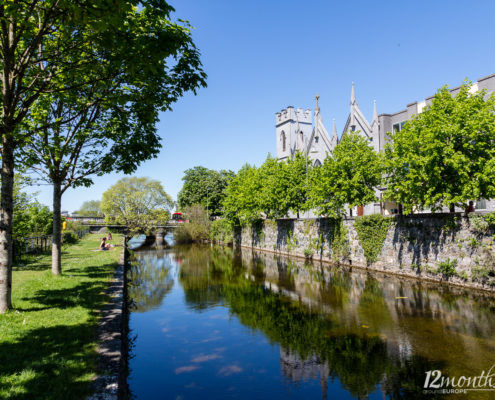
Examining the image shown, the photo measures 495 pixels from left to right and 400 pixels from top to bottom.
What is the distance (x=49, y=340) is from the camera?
6547mm

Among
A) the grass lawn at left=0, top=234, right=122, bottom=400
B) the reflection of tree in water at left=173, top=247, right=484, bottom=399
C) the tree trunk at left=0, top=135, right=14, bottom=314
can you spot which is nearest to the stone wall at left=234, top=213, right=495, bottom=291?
the reflection of tree in water at left=173, top=247, right=484, bottom=399

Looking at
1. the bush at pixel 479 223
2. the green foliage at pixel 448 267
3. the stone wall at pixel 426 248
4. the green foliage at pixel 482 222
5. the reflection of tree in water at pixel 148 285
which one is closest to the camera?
the reflection of tree in water at pixel 148 285

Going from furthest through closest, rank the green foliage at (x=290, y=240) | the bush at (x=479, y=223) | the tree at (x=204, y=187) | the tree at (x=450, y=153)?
the tree at (x=204, y=187)
the green foliage at (x=290, y=240)
the tree at (x=450, y=153)
the bush at (x=479, y=223)

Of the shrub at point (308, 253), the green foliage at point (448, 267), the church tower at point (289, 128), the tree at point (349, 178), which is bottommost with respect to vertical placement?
the shrub at point (308, 253)

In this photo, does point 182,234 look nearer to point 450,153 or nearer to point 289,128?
point 289,128

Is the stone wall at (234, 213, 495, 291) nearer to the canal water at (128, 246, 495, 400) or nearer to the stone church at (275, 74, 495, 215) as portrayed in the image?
the canal water at (128, 246, 495, 400)

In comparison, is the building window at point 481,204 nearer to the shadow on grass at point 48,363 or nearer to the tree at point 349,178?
the tree at point 349,178

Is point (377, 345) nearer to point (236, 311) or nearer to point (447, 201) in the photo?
point (236, 311)

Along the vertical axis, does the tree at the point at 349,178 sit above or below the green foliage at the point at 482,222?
above

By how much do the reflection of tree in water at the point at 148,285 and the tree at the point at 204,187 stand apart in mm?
43157

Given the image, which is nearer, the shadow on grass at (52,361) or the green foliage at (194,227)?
the shadow on grass at (52,361)

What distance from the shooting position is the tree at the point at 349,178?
22.6 metres

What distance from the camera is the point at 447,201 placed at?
15.0 meters

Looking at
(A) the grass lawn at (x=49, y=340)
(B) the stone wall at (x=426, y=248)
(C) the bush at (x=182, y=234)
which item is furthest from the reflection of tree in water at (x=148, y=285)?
(C) the bush at (x=182, y=234)
